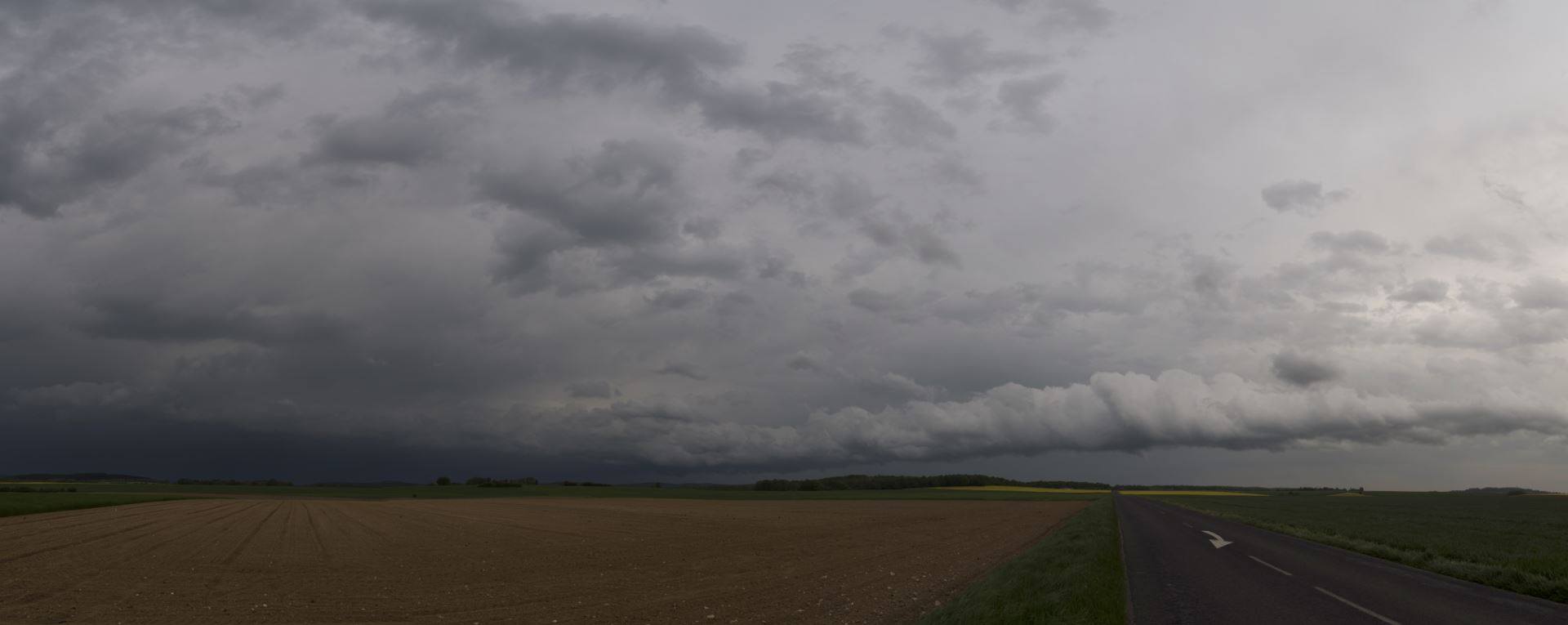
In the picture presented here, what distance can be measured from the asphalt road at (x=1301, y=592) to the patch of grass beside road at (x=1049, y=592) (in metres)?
0.54

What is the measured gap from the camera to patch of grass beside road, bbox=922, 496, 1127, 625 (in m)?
13.9

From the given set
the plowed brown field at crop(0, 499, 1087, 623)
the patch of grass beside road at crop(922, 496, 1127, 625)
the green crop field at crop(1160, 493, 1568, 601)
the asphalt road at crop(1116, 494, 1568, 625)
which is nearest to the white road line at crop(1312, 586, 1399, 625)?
the asphalt road at crop(1116, 494, 1568, 625)

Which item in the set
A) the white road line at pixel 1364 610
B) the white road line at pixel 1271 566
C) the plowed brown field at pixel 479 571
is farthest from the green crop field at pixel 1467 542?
the plowed brown field at pixel 479 571

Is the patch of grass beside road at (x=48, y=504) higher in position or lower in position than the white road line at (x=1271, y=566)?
lower

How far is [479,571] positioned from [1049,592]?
1624cm

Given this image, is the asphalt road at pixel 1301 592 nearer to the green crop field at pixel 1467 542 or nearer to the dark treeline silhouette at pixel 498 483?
the green crop field at pixel 1467 542

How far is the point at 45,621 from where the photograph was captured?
50.6ft

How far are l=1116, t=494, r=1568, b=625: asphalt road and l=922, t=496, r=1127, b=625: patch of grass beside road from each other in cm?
54

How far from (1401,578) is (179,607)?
2860 centimetres

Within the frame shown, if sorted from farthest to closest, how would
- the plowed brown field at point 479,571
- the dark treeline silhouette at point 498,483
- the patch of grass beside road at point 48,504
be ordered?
the dark treeline silhouette at point 498,483
the patch of grass beside road at point 48,504
the plowed brown field at point 479,571

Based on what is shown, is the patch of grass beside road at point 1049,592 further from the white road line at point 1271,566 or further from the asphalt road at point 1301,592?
the white road line at point 1271,566

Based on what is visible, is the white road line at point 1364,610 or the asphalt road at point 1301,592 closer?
the white road line at point 1364,610

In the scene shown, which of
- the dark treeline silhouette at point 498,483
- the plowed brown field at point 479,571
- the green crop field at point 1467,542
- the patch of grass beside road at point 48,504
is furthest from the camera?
the dark treeline silhouette at point 498,483

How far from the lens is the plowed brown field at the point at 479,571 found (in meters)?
16.8
